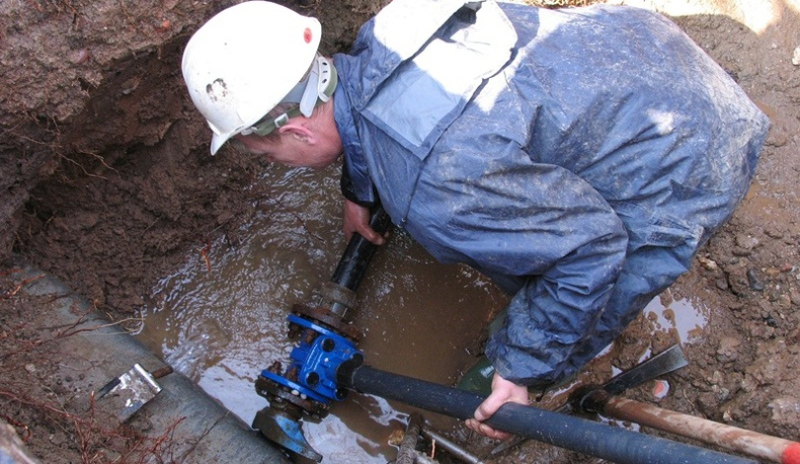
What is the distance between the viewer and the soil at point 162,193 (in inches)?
94.4

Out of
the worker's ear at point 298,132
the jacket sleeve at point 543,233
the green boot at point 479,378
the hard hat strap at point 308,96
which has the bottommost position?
the green boot at point 479,378

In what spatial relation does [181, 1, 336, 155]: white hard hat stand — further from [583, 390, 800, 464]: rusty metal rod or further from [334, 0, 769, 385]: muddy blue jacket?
[583, 390, 800, 464]: rusty metal rod

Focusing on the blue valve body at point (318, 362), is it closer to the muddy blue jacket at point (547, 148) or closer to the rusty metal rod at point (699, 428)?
the muddy blue jacket at point (547, 148)

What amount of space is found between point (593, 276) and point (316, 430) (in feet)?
5.16

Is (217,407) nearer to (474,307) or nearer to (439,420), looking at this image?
(439,420)

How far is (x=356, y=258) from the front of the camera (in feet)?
9.70

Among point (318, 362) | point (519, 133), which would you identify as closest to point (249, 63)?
point (519, 133)

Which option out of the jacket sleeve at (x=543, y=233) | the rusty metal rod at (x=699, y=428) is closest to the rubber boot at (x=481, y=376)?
the rusty metal rod at (x=699, y=428)

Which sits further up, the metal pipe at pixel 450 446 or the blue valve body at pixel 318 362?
the blue valve body at pixel 318 362

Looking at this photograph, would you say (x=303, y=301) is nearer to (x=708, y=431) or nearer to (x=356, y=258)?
(x=356, y=258)

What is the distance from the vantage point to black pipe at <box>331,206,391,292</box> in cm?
294

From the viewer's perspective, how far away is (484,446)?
9.75 ft

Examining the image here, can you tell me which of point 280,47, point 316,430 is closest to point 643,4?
point 280,47

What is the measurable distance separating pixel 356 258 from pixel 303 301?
1.41 feet
